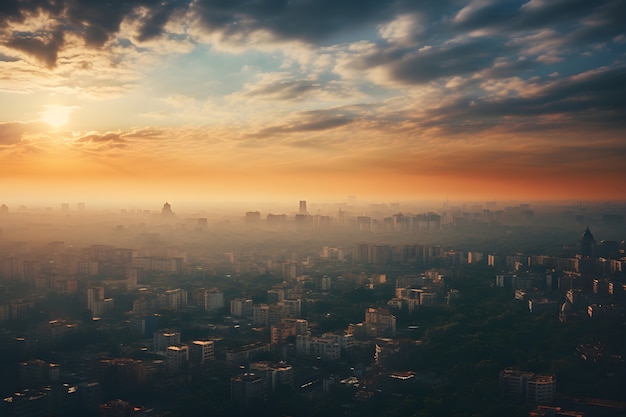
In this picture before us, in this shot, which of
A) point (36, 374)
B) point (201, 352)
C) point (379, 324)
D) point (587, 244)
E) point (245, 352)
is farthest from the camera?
point (587, 244)

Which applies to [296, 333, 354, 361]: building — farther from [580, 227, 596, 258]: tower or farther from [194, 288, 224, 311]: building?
[580, 227, 596, 258]: tower

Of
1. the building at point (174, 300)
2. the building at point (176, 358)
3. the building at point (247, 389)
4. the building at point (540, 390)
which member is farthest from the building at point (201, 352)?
the building at point (540, 390)

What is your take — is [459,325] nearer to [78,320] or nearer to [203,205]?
[78,320]

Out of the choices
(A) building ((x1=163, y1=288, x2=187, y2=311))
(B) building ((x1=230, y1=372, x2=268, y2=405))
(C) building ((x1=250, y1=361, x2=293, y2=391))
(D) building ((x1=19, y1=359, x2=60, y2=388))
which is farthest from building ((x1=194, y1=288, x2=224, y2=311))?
(B) building ((x1=230, y1=372, x2=268, y2=405))

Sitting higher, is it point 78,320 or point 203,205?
point 203,205

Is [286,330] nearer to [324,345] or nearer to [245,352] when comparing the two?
[324,345]

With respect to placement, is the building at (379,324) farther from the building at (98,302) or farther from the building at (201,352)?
the building at (98,302)

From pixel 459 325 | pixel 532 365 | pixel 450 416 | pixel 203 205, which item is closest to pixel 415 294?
pixel 459 325

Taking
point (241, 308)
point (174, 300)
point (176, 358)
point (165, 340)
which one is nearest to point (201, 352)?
point (176, 358)
